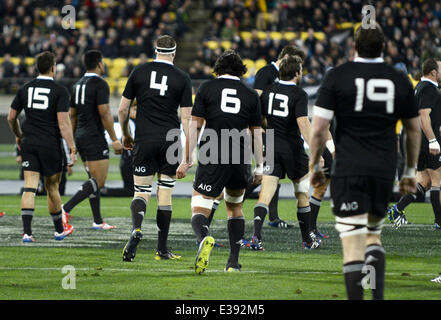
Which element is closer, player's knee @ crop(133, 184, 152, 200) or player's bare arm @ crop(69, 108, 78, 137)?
player's knee @ crop(133, 184, 152, 200)

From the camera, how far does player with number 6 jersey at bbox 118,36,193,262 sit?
9.26 meters

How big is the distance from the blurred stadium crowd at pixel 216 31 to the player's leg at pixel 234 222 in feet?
53.1

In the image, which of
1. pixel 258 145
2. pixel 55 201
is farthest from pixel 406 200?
pixel 55 201

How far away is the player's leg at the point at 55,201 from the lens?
35.5 ft

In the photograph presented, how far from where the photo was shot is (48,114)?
10.8m

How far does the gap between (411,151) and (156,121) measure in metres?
3.54

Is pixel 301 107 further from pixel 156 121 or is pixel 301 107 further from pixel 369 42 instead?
pixel 369 42

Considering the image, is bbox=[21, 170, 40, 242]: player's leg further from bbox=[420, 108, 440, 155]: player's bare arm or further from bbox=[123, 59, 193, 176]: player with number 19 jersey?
bbox=[420, 108, 440, 155]: player's bare arm

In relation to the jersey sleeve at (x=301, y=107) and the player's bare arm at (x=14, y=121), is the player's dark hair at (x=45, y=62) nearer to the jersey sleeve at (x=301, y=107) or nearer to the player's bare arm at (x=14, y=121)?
the player's bare arm at (x=14, y=121)

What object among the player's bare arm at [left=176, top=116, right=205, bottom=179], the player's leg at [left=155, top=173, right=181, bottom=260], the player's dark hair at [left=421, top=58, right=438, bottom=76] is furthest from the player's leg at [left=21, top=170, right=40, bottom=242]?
the player's dark hair at [left=421, top=58, right=438, bottom=76]

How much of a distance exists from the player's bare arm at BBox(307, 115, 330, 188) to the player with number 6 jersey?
301cm

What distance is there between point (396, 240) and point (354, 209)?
5393 mm

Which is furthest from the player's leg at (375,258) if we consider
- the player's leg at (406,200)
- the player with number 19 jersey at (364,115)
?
the player's leg at (406,200)

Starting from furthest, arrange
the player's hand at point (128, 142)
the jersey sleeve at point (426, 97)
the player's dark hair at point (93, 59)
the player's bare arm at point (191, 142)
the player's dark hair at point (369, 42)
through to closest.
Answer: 1. the player's dark hair at point (93, 59)
2. the jersey sleeve at point (426, 97)
3. the player's hand at point (128, 142)
4. the player's bare arm at point (191, 142)
5. the player's dark hair at point (369, 42)
